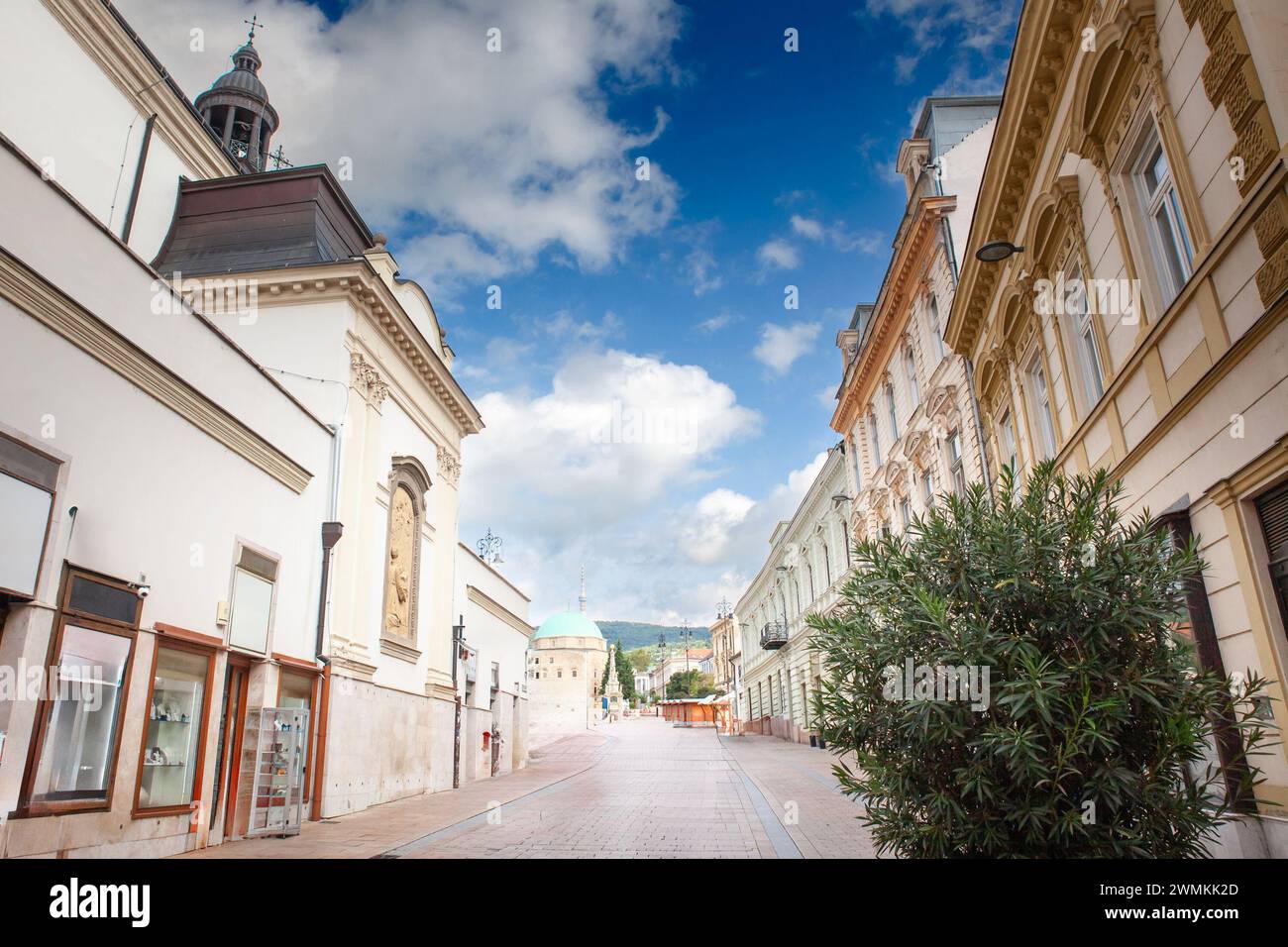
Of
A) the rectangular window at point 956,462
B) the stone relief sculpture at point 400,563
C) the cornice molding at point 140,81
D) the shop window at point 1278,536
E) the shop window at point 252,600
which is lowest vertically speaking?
the shop window at point 1278,536

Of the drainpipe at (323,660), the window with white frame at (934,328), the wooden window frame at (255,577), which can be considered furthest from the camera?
the window with white frame at (934,328)

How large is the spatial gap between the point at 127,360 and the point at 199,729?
4.85m

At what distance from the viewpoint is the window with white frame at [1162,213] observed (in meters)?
7.81

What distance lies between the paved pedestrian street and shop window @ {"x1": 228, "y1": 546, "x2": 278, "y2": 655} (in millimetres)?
2811

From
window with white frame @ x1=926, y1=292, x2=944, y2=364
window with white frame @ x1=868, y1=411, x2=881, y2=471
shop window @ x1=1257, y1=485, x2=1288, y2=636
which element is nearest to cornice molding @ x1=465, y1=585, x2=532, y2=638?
window with white frame @ x1=868, y1=411, x2=881, y2=471

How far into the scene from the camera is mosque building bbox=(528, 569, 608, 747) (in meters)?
80.3

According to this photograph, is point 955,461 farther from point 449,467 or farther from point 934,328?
point 449,467

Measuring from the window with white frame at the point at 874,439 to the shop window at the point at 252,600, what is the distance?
1779 cm

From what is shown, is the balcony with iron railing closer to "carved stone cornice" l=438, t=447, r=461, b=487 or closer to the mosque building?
"carved stone cornice" l=438, t=447, r=461, b=487

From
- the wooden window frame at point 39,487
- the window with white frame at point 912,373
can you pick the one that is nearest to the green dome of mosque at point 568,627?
the window with white frame at point 912,373

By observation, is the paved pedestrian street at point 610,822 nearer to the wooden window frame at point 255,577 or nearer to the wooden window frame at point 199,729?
the wooden window frame at point 199,729

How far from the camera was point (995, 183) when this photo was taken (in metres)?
12.1
